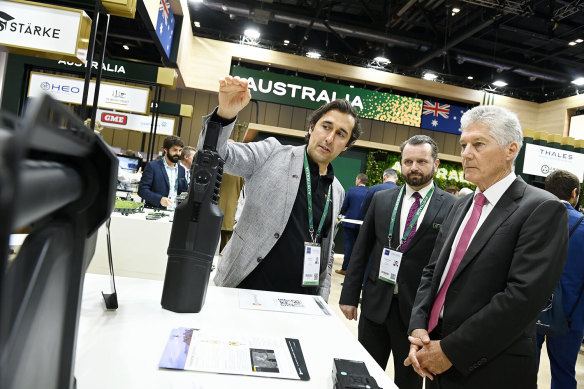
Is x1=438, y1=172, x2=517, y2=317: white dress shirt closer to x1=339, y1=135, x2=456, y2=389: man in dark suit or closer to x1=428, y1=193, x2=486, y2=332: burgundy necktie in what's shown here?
x1=428, y1=193, x2=486, y2=332: burgundy necktie

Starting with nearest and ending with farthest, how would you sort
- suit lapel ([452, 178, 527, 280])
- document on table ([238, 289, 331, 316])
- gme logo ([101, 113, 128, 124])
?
document on table ([238, 289, 331, 316]) → suit lapel ([452, 178, 527, 280]) → gme logo ([101, 113, 128, 124])

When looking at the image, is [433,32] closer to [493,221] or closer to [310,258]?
[493,221]

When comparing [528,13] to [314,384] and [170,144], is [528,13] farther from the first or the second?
[314,384]

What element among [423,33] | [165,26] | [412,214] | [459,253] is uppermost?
[423,33]

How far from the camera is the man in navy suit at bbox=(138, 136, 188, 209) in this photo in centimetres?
435

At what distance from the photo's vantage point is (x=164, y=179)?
445 cm

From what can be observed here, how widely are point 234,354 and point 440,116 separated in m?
10.5

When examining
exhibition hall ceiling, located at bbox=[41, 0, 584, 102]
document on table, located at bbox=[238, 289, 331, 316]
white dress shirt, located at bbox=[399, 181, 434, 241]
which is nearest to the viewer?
document on table, located at bbox=[238, 289, 331, 316]

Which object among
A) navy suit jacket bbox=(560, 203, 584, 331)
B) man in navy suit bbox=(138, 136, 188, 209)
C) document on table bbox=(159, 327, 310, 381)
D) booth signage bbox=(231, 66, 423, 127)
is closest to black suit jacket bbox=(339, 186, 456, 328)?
navy suit jacket bbox=(560, 203, 584, 331)

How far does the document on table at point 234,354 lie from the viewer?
2.58 feet

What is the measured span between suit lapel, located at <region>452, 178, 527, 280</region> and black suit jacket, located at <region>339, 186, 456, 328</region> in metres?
0.69

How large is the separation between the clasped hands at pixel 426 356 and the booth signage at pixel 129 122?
28.8 feet

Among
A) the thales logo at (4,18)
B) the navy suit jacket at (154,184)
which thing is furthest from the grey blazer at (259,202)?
the thales logo at (4,18)

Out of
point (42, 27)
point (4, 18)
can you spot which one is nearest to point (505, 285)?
point (42, 27)
